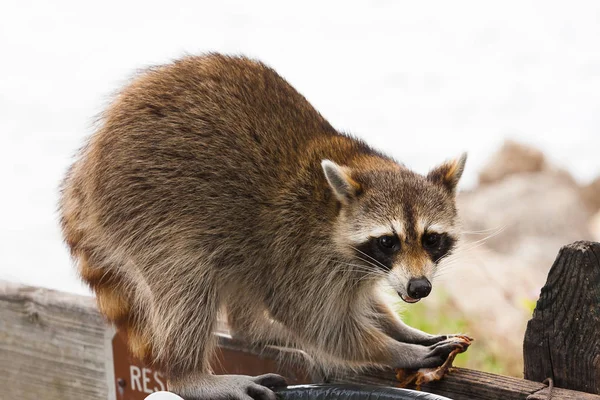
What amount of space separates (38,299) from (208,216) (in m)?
0.74

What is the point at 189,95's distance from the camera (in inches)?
111

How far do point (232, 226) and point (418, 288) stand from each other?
0.66m

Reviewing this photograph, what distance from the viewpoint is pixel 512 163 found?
694 cm

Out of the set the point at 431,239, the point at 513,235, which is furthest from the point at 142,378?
the point at 513,235

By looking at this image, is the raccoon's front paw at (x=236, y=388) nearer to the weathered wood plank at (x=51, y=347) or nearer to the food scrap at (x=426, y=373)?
the weathered wood plank at (x=51, y=347)

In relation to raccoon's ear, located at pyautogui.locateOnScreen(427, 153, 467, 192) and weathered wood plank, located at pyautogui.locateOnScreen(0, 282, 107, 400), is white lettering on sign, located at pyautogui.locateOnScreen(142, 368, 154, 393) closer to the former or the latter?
weathered wood plank, located at pyautogui.locateOnScreen(0, 282, 107, 400)

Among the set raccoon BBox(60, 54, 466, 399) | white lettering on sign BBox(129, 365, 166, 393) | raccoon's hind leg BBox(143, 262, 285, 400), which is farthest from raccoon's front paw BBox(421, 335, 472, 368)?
white lettering on sign BBox(129, 365, 166, 393)

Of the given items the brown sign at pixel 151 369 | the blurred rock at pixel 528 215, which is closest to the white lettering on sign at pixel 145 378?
the brown sign at pixel 151 369

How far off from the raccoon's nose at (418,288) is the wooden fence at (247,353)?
259 millimetres

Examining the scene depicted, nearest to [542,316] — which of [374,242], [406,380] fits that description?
[406,380]

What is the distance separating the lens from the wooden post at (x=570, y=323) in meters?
1.97

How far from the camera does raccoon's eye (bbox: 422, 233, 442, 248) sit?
2607 millimetres

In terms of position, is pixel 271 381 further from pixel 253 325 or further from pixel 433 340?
pixel 433 340

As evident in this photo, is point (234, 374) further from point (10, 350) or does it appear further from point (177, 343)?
point (10, 350)
